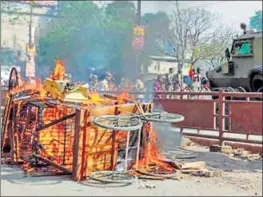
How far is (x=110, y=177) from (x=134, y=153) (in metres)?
0.75

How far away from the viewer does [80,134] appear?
17.9 ft

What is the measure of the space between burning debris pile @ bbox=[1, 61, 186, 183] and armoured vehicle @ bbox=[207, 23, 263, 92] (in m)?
Answer: 5.42

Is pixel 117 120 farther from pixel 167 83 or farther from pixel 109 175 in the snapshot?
pixel 167 83

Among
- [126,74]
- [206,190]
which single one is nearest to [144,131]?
[206,190]

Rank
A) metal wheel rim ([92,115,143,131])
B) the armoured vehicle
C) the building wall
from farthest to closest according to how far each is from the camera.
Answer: the building wall, the armoured vehicle, metal wheel rim ([92,115,143,131])

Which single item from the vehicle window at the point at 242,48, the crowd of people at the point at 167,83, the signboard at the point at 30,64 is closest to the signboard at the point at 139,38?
the crowd of people at the point at 167,83

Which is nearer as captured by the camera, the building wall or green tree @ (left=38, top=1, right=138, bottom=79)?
green tree @ (left=38, top=1, right=138, bottom=79)

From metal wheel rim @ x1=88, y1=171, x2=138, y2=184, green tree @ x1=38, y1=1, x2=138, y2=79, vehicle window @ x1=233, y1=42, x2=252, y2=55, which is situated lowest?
metal wheel rim @ x1=88, y1=171, x2=138, y2=184

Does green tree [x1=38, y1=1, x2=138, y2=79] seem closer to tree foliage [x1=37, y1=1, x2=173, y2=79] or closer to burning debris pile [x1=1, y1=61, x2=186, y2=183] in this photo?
tree foliage [x1=37, y1=1, x2=173, y2=79]

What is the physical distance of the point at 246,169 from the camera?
652 centimetres

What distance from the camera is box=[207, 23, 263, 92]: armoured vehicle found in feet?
37.3

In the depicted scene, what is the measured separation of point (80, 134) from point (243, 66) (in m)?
7.29

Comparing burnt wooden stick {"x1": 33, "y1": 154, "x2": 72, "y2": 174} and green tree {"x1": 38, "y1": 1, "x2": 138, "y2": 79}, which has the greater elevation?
green tree {"x1": 38, "y1": 1, "x2": 138, "y2": 79}

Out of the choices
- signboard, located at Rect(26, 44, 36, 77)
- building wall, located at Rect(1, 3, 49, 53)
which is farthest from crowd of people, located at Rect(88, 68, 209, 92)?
building wall, located at Rect(1, 3, 49, 53)
